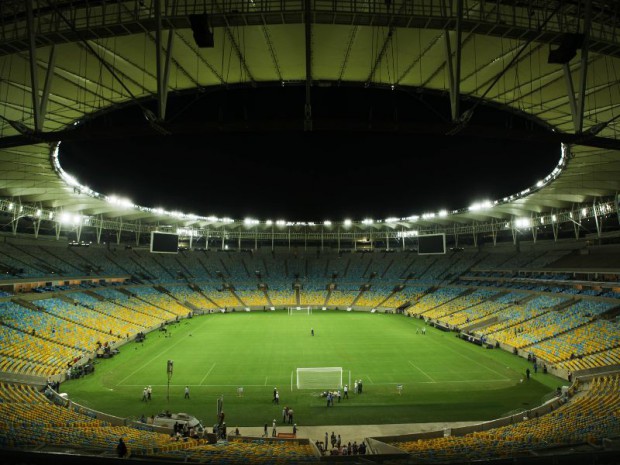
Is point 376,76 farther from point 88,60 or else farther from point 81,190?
point 81,190

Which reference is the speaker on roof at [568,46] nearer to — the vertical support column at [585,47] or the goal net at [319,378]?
the vertical support column at [585,47]

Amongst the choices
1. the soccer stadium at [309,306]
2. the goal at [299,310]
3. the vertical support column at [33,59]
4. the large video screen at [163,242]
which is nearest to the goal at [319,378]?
the soccer stadium at [309,306]

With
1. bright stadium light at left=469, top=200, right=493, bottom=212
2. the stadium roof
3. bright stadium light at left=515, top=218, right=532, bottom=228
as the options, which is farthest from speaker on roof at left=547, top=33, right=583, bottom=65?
bright stadium light at left=515, top=218, right=532, bottom=228

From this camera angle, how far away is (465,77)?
15.7 metres

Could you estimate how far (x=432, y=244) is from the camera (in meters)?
47.3

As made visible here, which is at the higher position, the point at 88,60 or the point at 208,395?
the point at 88,60

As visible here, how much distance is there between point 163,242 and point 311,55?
38.2 metres

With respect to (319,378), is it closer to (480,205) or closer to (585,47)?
(585,47)

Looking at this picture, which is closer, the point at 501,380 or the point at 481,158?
the point at 501,380

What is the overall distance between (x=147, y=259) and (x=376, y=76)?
61739mm

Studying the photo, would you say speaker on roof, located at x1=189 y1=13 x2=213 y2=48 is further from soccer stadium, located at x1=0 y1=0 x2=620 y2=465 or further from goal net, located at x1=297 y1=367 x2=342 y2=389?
goal net, located at x1=297 y1=367 x2=342 y2=389

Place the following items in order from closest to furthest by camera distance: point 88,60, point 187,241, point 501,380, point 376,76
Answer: point 88,60 → point 376,76 → point 501,380 → point 187,241

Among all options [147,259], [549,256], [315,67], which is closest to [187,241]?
[147,259]

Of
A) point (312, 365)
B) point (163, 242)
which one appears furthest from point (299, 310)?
point (312, 365)
